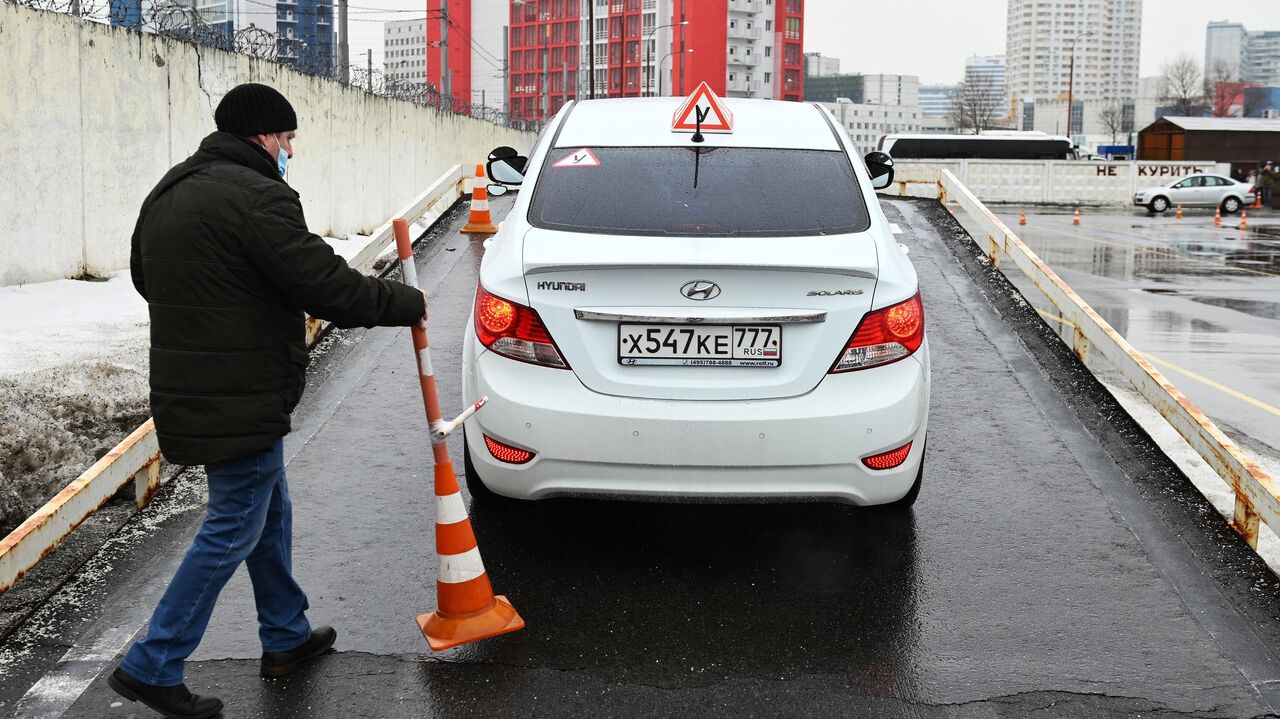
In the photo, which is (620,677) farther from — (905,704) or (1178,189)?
(1178,189)

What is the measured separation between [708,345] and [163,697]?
2.09m

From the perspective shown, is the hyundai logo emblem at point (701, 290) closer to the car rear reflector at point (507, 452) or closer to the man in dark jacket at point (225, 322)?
the car rear reflector at point (507, 452)

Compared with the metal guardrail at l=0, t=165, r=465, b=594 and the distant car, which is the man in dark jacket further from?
the distant car

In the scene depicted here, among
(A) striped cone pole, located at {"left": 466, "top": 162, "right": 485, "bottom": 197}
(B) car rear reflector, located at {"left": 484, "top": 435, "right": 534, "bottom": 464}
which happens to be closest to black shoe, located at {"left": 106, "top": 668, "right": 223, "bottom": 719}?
(B) car rear reflector, located at {"left": 484, "top": 435, "right": 534, "bottom": 464}

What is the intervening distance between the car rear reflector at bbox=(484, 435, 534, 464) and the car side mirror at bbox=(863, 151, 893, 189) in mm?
4567

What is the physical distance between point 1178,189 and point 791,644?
45608 millimetres

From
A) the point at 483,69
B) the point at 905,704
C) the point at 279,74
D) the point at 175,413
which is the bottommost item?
the point at 905,704

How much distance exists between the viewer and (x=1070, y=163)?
162 ft

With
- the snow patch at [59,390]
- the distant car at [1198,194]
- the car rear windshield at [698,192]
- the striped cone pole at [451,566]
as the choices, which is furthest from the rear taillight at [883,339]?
the distant car at [1198,194]

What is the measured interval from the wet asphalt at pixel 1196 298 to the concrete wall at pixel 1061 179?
11.9 m

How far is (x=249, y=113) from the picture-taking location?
3.62m

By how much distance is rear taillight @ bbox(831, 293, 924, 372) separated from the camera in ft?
14.8

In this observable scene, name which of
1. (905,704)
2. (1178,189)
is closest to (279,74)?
(905,704)

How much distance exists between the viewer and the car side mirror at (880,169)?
28.6 ft
